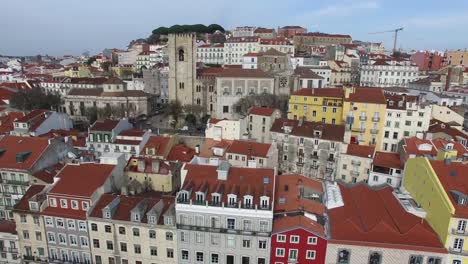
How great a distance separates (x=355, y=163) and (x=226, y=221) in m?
26.3

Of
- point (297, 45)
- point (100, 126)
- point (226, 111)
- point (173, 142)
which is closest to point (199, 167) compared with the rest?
point (173, 142)

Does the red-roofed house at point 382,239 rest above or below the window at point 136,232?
above

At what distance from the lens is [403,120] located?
57.5 metres

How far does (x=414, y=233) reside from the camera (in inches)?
1307

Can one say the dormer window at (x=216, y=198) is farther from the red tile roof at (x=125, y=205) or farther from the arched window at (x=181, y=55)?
the arched window at (x=181, y=55)

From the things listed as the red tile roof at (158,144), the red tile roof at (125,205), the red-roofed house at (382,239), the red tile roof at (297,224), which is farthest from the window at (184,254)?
the red tile roof at (158,144)

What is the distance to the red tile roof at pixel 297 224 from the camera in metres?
32.8

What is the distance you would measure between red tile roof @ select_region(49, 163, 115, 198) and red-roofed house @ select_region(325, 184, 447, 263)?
1027 inches

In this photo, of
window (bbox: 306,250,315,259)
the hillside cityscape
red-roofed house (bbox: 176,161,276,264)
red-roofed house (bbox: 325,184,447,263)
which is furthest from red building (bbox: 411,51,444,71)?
red-roofed house (bbox: 176,161,276,264)

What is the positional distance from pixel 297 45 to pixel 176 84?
86.2 m

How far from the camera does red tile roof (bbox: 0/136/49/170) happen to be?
45469 mm

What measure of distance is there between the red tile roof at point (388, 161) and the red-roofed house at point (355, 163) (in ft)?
4.00

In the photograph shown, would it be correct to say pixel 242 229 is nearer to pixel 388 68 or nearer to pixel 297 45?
pixel 388 68

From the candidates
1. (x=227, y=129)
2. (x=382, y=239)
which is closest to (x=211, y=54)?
(x=227, y=129)
